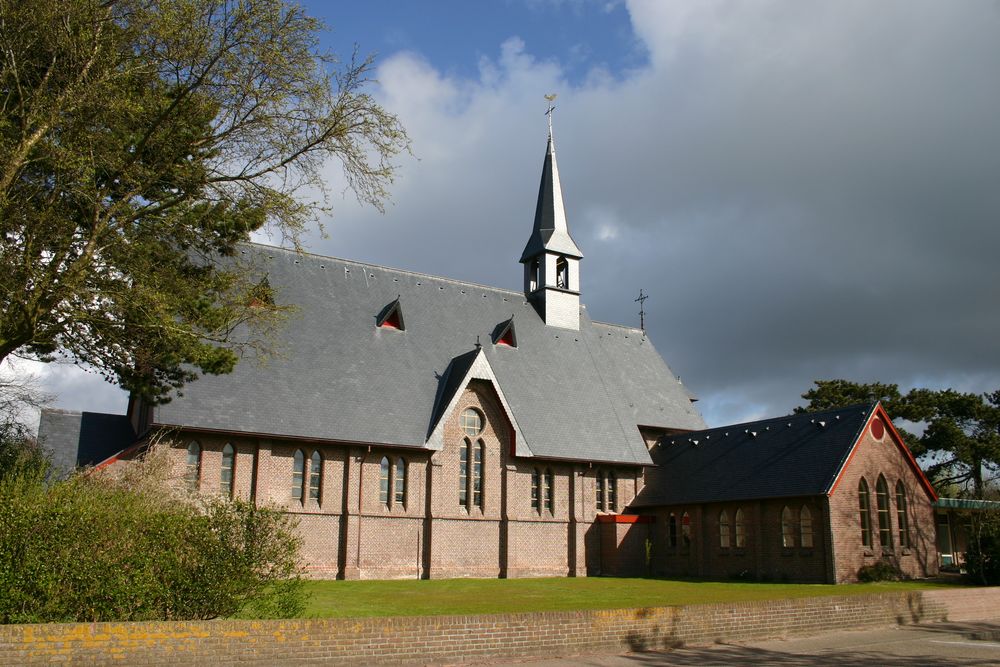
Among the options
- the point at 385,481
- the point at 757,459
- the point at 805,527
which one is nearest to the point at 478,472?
the point at 385,481

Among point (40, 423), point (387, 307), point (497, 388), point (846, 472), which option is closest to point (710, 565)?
point (846, 472)

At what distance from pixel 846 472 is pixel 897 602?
10.2m

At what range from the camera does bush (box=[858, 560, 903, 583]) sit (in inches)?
1132

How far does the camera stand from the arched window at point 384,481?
100 feet

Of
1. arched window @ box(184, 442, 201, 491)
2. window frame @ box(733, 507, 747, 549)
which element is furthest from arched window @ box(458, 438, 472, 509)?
window frame @ box(733, 507, 747, 549)

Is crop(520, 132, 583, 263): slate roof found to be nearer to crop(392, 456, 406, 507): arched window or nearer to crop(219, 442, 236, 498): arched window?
crop(392, 456, 406, 507): arched window

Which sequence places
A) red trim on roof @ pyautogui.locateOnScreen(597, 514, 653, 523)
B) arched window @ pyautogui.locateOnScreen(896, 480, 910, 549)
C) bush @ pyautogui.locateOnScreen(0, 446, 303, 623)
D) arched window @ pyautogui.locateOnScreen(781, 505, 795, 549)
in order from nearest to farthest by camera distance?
bush @ pyautogui.locateOnScreen(0, 446, 303, 623) → arched window @ pyautogui.locateOnScreen(781, 505, 795, 549) → arched window @ pyautogui.locateOnScreen(896, 480, 910, 549) → red trim on roof @ pyautogui.locateOnScreen(597, 514, 653, 523)

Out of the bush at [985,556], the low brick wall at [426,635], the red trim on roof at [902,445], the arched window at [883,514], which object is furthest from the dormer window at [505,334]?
the low brick wall at [426,635]

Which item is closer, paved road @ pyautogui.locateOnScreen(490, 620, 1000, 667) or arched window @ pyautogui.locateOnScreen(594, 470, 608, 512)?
paved road @ pyautogui.locateOnScreen(490, 620, 1000, 667)

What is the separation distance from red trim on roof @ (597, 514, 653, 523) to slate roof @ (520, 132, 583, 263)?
12.6m

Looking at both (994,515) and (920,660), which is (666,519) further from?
(920,660)

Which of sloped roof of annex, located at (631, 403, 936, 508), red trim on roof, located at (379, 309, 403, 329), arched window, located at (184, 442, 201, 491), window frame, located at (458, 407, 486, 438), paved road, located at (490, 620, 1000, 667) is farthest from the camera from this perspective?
red trim on roof, located at (379, 309, 403, 329)

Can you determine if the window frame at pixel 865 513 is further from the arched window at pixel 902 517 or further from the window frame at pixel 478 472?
the window frame at pixel 478 472

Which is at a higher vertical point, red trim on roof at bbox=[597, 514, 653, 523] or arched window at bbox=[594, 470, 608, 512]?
arched window at bbox=[594, 470, 608, 512]
